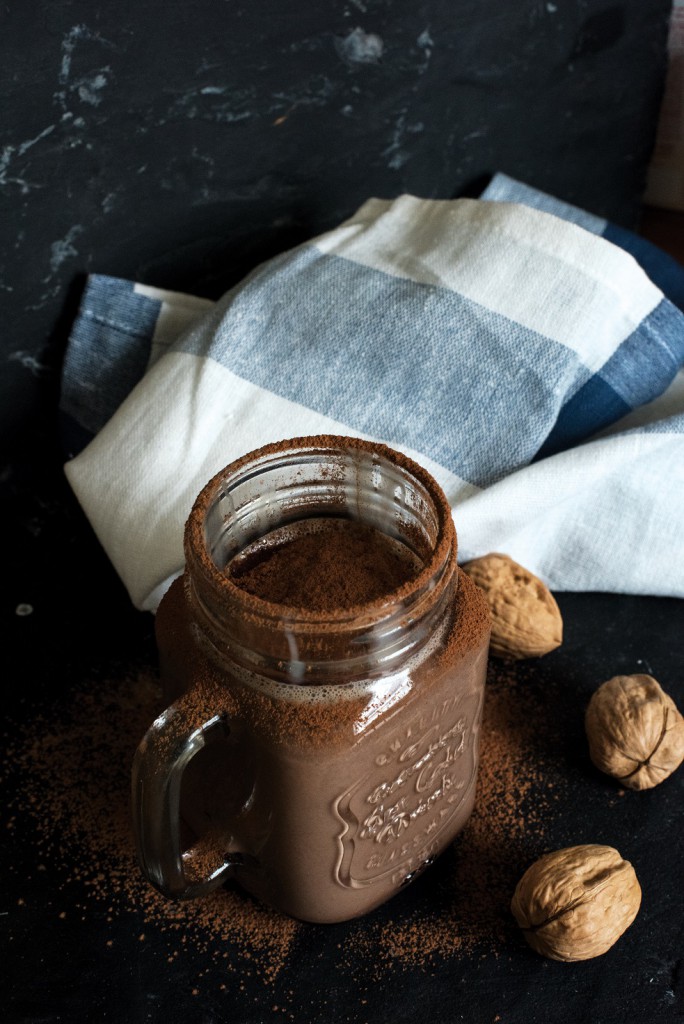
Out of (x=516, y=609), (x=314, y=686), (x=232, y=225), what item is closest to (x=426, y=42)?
(x=232, y=225)

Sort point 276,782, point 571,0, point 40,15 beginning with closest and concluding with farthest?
point 276,782
point 40,15
point 571,0

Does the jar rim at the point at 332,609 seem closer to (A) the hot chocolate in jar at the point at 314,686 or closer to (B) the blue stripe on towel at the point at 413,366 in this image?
(A) the hot chocolate in jar at the point at 314,686

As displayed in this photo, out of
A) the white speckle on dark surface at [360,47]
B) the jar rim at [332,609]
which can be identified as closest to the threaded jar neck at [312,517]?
the jar rim at [332,609]

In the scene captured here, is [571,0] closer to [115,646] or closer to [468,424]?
[468,424]

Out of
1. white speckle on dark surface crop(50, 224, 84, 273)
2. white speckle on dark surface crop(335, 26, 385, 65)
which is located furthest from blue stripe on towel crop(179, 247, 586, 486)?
white speckle on dark surface crop(335, 26, 385, 65)

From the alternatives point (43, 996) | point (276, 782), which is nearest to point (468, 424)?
point (276, 782)

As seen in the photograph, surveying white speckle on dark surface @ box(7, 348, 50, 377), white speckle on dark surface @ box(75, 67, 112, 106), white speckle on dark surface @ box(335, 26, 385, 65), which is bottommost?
white speckle on dark surface @ box(7, 348, 50, 377)

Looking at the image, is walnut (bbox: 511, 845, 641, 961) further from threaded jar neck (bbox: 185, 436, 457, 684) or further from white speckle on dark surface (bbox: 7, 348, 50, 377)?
white speckle on dark surface (bbox: 7, 348, 50, 377)
